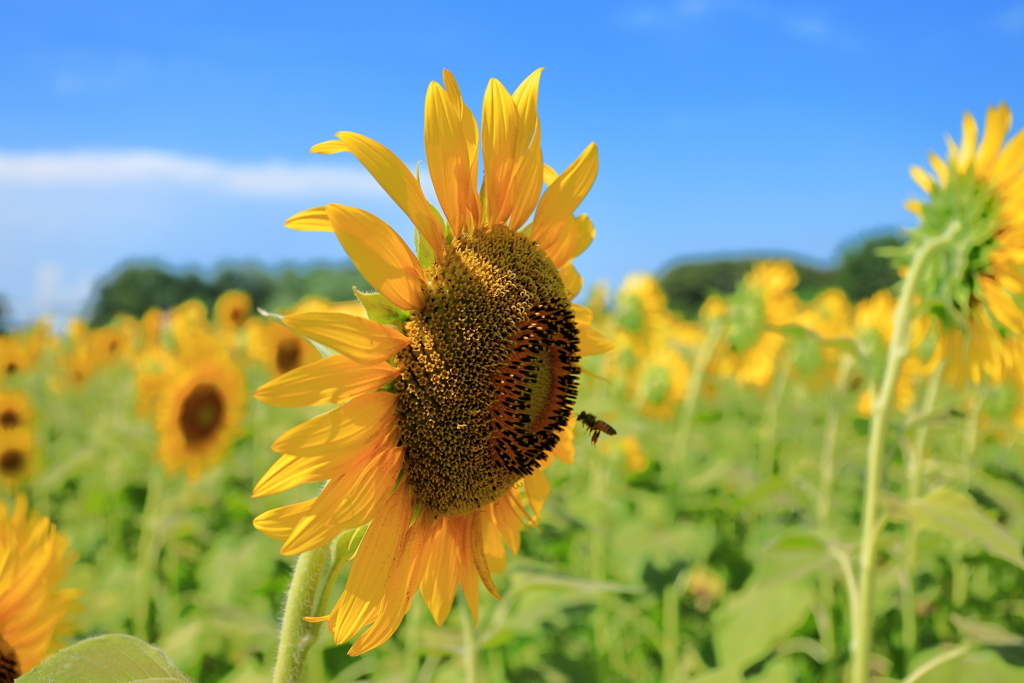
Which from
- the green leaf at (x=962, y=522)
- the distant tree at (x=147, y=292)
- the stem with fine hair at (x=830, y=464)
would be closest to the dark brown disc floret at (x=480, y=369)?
the green leaf at (x=962, y=522)

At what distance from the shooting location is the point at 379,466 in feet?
3.60

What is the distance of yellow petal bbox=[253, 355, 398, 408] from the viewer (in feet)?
3.12

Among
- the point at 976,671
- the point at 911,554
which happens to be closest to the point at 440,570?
the point at 976,671

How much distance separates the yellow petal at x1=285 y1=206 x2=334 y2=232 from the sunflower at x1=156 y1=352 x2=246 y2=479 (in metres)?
3.62

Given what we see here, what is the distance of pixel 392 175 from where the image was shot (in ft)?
3.49

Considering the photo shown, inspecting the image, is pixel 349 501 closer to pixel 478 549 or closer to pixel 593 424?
pixel 478 549

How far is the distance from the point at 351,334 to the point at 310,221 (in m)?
0.18

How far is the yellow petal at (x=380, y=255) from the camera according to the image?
0.98 m

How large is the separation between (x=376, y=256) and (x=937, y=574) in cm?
406

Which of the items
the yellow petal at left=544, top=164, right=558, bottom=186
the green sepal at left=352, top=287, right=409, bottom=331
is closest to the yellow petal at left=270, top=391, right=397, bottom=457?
the green sepal at left=352, top=287, right=409, bottom=331

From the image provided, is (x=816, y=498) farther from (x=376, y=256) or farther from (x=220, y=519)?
(x=220, y=519)

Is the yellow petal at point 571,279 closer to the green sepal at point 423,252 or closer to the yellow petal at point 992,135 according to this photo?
the green sepal at point 423,252

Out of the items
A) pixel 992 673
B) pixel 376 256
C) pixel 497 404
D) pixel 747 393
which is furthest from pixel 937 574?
pixel 747 393

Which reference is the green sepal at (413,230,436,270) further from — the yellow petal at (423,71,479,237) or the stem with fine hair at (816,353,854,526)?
the stem with fine hair at (816,353,854,526)
